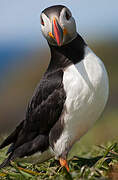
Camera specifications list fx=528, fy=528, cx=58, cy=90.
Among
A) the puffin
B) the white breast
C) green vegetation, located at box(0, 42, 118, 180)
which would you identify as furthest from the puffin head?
green vegetation, located at box(0, 42, 118, 180)


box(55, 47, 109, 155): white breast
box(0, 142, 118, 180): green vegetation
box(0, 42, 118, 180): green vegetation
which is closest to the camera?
box(0, 142, 118, 180): green vegetation

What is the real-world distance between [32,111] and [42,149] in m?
0.47

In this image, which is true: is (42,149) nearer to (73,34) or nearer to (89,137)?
(73,34)

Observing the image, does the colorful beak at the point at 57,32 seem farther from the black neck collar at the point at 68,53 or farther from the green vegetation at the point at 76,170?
the green vegetation at the point at 76,170

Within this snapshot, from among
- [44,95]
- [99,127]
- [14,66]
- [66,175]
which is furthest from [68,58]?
[14,66]

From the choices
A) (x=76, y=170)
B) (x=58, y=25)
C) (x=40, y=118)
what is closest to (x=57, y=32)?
(x=58, y=25)

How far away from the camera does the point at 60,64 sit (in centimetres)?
621

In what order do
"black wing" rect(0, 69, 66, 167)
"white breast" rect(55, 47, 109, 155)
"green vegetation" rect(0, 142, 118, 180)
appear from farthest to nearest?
1. "black wing" rect(0, 69, 66, 167)
2. "white breast" rect(55, 47, 109, 155)
3. "green vegetation" rect(0, 142, 118, 180)

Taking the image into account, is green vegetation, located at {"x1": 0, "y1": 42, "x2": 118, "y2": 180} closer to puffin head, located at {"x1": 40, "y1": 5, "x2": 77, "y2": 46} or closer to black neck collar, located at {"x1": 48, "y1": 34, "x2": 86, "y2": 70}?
black neck collar, located at {"x1": 48, "y1": 34, "x2": 86, "y2": 70}

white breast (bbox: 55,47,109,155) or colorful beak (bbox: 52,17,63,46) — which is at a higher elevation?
colorful beak (bbox: 52,17,63,46)

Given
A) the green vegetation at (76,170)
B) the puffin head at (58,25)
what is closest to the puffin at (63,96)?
the puffin head at (58,25)

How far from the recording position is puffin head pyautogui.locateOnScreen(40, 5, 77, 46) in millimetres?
5883

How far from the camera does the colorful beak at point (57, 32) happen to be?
5.85 metres

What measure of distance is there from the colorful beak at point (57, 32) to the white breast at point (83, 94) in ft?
1.08
